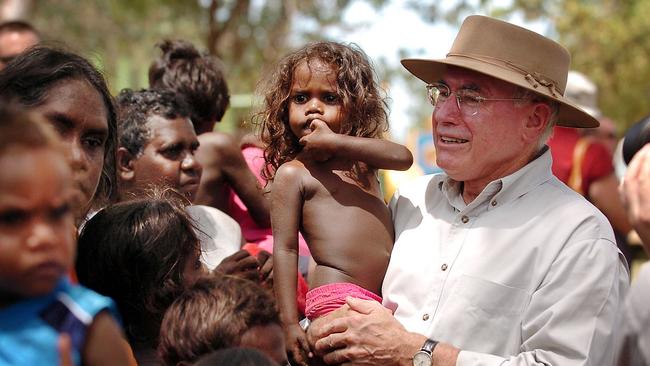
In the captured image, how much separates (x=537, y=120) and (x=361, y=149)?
2.59ft

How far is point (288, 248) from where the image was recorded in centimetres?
388

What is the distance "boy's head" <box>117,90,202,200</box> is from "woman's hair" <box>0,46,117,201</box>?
115 centimetres

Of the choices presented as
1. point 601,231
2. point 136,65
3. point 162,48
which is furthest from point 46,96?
point 136,65

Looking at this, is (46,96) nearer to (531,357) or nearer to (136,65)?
(531,357)

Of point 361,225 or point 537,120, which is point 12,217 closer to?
point 361,225

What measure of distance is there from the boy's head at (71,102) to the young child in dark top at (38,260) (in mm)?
874

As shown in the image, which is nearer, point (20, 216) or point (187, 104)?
point (20, 216)

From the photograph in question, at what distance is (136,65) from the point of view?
102ft

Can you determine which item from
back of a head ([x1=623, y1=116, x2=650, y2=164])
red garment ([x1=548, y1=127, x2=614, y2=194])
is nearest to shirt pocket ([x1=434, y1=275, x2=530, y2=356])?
back of a head ([x1=623, y1=116, x2=650, y2=164])

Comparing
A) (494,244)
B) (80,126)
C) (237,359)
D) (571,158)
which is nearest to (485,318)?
(494,244)

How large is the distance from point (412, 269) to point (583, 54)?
19793 mm

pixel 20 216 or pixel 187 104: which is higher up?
pixel 20 216

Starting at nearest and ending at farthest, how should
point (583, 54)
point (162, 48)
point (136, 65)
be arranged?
1. point (162, 48)
2. point (583, 54)
3. point (136, 65)

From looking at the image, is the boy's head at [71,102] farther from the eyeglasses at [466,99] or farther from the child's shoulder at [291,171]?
the eyeglasses at [466,99]
